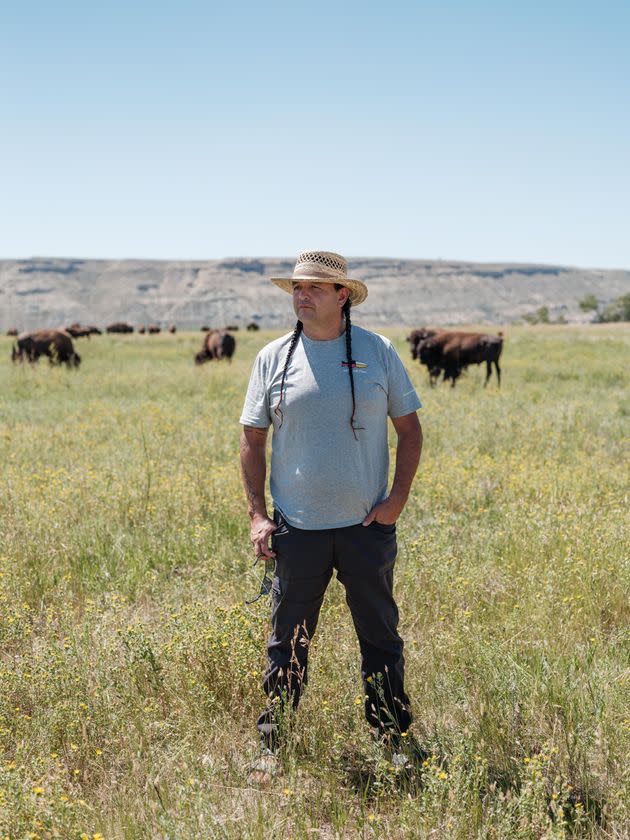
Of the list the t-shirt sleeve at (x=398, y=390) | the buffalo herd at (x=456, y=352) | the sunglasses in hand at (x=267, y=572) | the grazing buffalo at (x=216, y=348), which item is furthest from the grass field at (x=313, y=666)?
the grazing buffalo at (x=216, y=348)

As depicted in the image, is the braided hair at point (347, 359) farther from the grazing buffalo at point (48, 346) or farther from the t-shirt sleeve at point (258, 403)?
the grazing buffalo at point (48, 346)

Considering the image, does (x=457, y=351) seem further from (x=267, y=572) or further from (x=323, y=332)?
(x=323, y=332)

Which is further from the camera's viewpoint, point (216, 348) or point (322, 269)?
point (216, 348)

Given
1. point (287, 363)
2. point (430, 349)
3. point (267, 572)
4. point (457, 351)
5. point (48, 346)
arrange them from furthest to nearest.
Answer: point (48, 346), point (430, 349), point (457, 351), point (267, 572), point (287, 363)

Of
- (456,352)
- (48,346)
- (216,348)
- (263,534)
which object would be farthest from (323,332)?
(48,346)

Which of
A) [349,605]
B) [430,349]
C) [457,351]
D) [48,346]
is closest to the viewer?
[349,605]

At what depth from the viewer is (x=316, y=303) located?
3408 mm

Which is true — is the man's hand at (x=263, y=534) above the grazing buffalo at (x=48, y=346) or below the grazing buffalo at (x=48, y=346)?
above

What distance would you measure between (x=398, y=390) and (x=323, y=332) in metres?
0.47

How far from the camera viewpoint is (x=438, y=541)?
234 inches

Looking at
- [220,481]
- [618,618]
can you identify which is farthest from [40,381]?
[618,618]

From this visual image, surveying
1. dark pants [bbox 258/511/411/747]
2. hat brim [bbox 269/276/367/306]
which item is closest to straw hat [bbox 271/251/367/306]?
hat brim [bbox 269/276/367/306]

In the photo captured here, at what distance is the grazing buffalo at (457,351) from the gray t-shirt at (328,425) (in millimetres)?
17391

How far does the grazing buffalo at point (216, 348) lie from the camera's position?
94.4 ft
